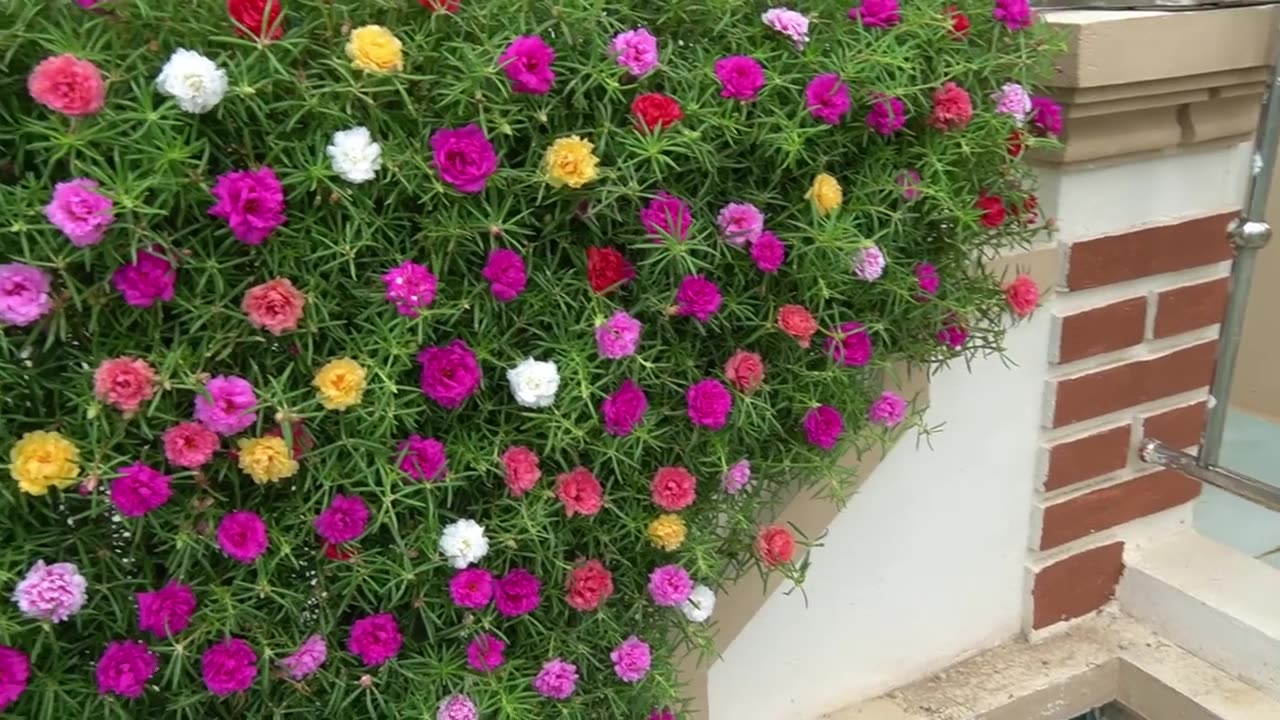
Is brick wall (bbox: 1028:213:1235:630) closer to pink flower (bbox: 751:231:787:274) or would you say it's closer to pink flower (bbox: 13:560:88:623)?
pink flower (bbox: 751:231:787:274)

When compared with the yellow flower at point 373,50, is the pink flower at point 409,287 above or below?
below

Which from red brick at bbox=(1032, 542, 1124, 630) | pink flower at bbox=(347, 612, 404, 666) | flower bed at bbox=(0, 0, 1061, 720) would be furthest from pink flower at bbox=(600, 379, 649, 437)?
red brick at bbox=(1032, 542, 1124, 630)

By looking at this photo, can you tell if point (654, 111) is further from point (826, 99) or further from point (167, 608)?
point (167, 608)

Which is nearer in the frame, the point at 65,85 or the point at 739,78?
the point at 65,85

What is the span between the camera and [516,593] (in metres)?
0.85

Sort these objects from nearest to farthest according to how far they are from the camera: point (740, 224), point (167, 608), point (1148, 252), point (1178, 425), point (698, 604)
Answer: point (167, 608)
point (740, 224)
point (698, 604)
point (1148, 252)
point (1178, 425)

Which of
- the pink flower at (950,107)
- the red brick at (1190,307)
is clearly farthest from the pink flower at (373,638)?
the red brick at (1190,307)

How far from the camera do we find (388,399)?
757mm

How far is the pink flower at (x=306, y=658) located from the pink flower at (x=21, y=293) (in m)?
0.29

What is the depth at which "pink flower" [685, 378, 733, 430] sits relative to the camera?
2.84 ft

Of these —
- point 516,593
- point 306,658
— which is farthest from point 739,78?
point 306,658

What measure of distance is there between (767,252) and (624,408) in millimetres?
159

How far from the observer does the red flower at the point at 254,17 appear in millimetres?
699

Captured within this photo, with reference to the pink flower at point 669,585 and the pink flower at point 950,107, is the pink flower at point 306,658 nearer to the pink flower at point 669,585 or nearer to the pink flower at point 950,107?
the pink flower at point 669,585
